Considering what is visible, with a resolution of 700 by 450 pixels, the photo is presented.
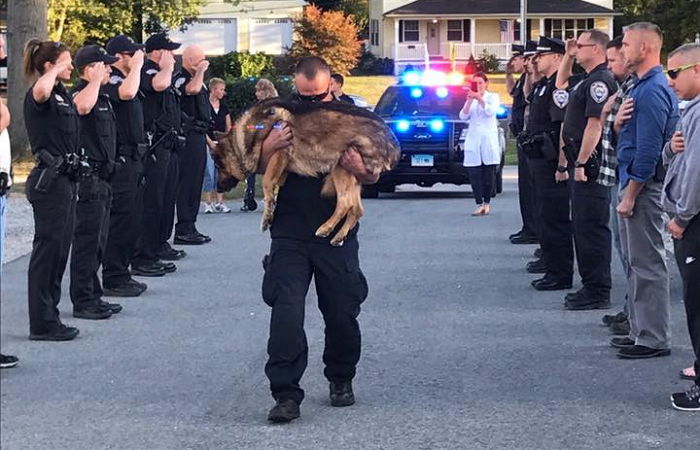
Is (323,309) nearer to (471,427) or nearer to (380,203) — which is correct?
(471,427)

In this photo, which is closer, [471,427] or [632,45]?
[471,427]

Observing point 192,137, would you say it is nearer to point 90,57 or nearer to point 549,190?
point 90,57

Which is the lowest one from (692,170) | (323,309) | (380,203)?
(380,203)

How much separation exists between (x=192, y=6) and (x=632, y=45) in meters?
49.8

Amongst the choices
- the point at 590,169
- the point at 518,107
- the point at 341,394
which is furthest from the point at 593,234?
the point at 518,107

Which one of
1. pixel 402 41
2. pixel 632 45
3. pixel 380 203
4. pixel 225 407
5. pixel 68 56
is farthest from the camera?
pixel 402 41

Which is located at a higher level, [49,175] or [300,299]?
[49,175]

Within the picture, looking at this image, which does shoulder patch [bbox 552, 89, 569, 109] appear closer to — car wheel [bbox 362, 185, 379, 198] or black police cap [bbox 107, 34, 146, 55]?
black police cap [bbox 107, 34, 146, 55]

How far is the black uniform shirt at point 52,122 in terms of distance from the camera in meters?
8.51

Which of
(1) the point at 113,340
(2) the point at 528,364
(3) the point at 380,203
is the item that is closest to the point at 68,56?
(1) the point at 113,340

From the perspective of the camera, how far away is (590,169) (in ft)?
31.9

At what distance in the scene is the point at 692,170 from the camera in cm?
Result: 673

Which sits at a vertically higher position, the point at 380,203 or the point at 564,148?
the point at 564,148

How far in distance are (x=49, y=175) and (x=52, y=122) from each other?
0.38 m
